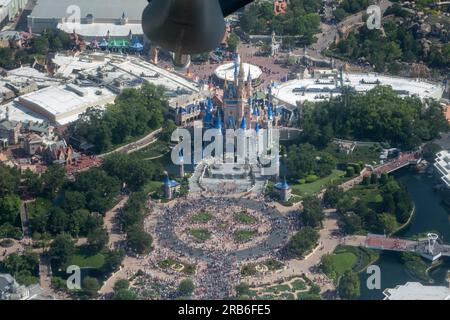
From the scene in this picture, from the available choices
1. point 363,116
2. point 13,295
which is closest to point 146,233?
point 13,295

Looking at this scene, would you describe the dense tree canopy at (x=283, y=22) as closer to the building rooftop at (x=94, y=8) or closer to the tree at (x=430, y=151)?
the building rooftop at (x=94, y=8)

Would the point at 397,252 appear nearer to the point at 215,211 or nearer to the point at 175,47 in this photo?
the point at 215,211

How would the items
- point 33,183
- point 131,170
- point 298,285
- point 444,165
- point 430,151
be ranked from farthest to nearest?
point 430,151, point 444,165, point 131,170, point 33,183, point 298,285

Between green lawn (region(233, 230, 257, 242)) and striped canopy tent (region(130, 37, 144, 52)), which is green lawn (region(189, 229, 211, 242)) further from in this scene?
striped canopy tent (region(130, 37, 144, 52))

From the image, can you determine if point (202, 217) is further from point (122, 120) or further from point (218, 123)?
point (122, 120)

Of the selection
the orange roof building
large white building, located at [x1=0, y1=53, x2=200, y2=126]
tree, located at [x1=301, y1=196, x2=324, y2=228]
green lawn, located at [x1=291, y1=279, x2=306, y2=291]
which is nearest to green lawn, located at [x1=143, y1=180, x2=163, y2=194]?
tree, located at [x1=301, y1=196, x2=324, y2=228]

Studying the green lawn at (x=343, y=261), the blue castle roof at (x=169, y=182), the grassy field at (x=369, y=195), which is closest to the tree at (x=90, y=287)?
the green lawn at (x=343, y=261)

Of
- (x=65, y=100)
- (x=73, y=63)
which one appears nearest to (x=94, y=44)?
(x=73, y=63)
